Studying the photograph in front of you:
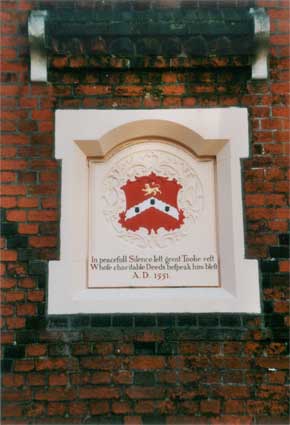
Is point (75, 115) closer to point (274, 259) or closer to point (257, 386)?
point (274, 259)

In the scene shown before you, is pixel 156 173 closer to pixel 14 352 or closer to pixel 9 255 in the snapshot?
pixel 9 255

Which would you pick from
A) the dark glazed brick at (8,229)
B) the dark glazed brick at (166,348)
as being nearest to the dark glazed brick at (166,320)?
the dark glazed brick at (166,348)

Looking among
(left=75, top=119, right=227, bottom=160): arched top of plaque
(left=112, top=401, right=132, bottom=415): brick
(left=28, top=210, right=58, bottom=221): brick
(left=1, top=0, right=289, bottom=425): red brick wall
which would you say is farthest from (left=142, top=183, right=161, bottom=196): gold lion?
(left=112, top=401, right=132, bottom=415): brick

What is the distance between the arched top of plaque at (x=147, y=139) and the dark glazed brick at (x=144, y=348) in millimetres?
1426

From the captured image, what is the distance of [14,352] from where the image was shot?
387 cm

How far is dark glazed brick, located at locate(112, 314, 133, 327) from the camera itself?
154 inches

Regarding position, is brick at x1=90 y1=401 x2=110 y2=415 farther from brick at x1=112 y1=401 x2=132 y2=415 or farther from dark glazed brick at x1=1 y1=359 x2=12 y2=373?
dark glazed brick at x1=1 y1=359 x2=12 y2=373

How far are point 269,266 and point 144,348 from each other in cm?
105

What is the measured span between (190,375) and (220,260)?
33.5 inches

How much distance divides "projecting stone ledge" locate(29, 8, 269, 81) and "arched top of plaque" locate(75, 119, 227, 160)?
0.50m

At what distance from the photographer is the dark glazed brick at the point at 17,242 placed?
4012 mm

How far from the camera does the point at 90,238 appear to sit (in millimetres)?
4172

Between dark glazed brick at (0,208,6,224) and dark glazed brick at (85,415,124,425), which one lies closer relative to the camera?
dark glazed brick at (85,415,124,425)

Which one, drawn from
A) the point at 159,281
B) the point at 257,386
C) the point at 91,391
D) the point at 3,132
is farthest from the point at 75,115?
the point at 257,386
